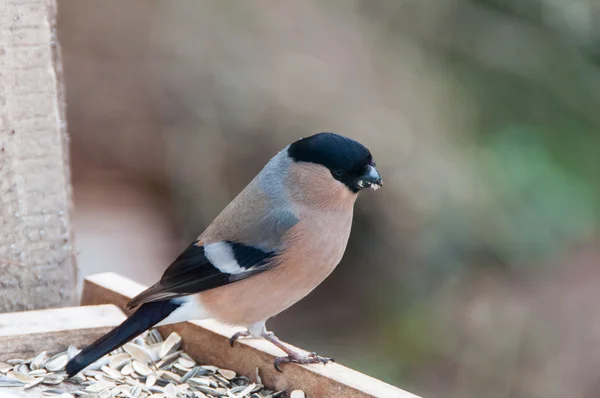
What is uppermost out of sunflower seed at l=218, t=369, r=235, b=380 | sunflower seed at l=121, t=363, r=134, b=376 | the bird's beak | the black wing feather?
the bird's beak

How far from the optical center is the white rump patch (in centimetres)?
315

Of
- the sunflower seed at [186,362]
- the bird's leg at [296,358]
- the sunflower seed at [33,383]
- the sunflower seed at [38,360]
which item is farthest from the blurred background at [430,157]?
the sunflower seed at [33,383]

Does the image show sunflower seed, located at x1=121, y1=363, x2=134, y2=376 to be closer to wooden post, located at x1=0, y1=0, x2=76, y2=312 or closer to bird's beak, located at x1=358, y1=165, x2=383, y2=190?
wooden post, located at x1=0, y1=0, x2=76, y2=312

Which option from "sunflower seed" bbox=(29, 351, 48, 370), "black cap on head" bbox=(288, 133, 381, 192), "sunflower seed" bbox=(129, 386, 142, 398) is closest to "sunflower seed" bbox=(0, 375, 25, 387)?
"sunflower seed" bbox=(29, 351, 48, 370)

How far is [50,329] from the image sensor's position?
3.19 m

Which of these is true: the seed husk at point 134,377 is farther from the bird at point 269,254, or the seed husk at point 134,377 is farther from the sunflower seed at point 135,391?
the bird at point 269,254

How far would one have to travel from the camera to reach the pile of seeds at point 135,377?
115 inches

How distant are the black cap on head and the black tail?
2.38 ft

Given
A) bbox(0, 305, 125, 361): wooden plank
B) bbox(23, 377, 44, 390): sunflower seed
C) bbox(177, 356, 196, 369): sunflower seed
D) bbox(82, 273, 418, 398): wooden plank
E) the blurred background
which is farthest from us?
the blurred background

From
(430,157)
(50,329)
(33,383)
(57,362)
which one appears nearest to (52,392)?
(33,383)

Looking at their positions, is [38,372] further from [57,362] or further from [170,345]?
[170,345]

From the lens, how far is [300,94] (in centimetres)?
646

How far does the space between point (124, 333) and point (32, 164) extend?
817 millimetres

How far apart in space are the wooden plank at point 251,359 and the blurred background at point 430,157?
247 cm
